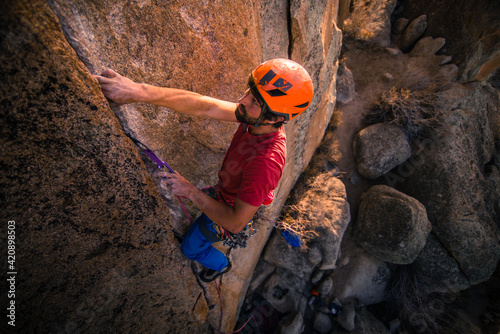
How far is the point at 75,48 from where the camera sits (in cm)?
→ 118

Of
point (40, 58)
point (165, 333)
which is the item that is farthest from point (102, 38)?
point (165, 333)

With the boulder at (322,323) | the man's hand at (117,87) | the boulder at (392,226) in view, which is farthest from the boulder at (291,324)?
the man's hand at (117,87)

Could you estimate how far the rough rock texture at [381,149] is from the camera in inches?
199

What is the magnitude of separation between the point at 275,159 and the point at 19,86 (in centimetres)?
138

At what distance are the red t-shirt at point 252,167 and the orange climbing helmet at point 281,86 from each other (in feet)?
0.77

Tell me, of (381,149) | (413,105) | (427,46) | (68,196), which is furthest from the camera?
(427,46)

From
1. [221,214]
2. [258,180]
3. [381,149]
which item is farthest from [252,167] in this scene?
[381,149]

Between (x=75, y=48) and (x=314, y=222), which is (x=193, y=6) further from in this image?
(x=314, y=222)

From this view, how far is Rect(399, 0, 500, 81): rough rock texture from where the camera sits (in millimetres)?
5352

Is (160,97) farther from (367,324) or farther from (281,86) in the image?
(367,324)

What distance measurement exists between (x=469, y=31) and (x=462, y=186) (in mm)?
4355

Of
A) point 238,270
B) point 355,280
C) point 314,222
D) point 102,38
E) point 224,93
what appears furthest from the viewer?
point 355,280

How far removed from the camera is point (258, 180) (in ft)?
4.61

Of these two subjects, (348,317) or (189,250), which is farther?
(348,317)
